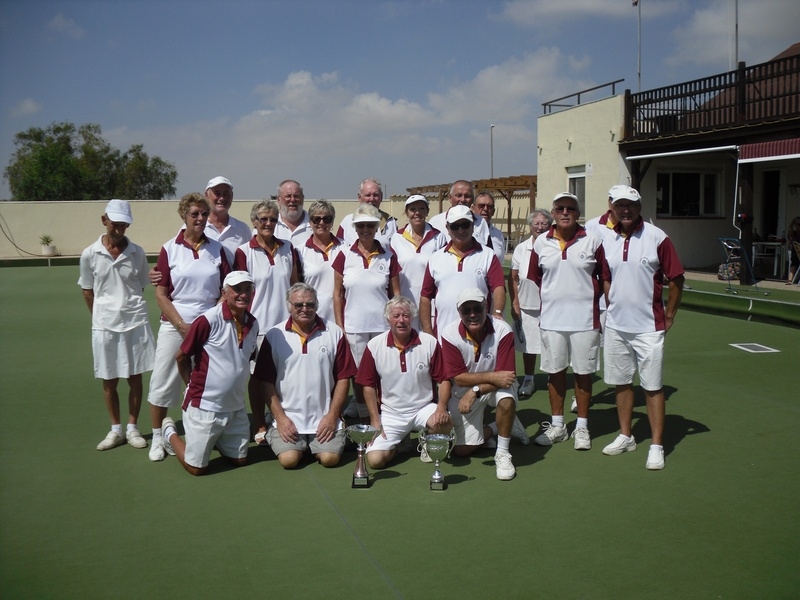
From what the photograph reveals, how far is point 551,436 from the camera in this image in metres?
5.36

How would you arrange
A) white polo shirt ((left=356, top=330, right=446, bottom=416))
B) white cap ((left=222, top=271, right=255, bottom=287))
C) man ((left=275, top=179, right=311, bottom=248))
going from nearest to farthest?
1. white cap ((left=222, top=271, right=255, bottom=287))
2. white polo shirt ((left=356, top=330, right=446, bottom=416))
3. man ((left=275, top=179, right=311, bottom=248))

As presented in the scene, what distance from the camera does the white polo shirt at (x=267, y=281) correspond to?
539cm

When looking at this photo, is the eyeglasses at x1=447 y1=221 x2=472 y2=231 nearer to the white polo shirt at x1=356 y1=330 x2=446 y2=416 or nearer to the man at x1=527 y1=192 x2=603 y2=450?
the man at x1=527 y1=192 x2=603 y2=450

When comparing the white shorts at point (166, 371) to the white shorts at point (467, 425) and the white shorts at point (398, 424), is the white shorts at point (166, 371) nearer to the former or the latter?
the white shorts at point (398, 424)

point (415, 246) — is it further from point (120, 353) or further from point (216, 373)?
point (120, 353)

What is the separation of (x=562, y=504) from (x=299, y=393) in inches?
70.9

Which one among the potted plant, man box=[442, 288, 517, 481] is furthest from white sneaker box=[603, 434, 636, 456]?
the potted plant

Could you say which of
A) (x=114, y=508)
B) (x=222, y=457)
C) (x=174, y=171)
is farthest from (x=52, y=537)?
(x=174, y=171)

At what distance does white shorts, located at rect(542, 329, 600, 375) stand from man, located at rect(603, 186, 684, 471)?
0.23 meters

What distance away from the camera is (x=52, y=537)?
3852 mm

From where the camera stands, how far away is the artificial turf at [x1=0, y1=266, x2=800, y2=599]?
10.9ft

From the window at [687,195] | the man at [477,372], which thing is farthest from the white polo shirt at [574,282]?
the window at [687,195]

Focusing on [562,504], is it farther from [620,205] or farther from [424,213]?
[424,213]

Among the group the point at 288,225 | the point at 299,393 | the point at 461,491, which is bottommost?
the point at 461,491
